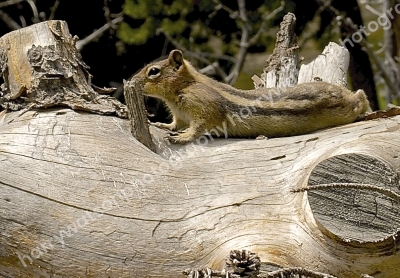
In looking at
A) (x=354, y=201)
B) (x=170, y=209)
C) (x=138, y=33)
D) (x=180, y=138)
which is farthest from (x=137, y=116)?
(x=138, y=33)

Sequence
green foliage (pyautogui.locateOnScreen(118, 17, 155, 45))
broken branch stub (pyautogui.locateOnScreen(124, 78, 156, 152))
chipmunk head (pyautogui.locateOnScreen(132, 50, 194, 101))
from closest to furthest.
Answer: broken branch stub (pyautogui.locateOnScreen(124, 78, 156, 152)), chipmunk head (pyautogui.locateOnScreen(132, 50, 194, 101)), green foliage (pyautogui.locateOnScreen(118, 17, 155, 45))

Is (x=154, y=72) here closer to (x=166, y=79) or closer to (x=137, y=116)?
(x=166, y=79)

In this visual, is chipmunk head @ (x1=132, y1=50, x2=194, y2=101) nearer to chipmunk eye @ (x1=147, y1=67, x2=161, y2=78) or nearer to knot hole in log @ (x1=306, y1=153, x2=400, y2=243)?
chipmunk eye @ (x1=147, y1=67, x2=161, y2=78)

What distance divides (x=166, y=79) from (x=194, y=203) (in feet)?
2.70

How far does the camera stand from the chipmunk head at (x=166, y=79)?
2.86m

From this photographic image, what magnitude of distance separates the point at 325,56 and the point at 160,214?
1.77m

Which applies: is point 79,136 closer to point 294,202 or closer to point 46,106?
point 46,106

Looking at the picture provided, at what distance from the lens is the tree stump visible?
1.97 meters

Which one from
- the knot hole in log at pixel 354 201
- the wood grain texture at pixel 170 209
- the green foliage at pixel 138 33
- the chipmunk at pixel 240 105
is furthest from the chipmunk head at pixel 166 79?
the green foliage at pixel 138 33

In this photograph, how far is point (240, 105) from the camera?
2697 millimetres

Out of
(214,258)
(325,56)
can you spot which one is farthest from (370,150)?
(325,56)

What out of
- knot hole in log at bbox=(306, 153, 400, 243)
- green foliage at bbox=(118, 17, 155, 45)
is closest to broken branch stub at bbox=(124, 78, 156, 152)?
knot hole in log at bbox=(306, 153, 400, 243)

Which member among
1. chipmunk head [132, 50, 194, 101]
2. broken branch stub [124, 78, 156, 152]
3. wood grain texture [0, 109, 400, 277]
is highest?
chipmunk head [132, 50, 194, 101]

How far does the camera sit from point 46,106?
256cm
